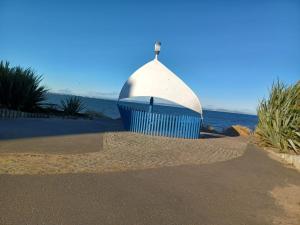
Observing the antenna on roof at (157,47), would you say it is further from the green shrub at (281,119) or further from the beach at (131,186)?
the beach at (131,186)

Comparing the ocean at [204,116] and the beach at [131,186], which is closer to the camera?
the beach at [131,186]

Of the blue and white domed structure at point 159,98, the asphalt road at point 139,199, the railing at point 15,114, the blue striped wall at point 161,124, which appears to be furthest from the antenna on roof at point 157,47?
the asphalt road at point 139,199

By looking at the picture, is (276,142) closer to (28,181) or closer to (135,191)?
(135,191)

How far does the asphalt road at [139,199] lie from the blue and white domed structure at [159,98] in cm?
710

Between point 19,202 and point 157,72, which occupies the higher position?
point 157,72

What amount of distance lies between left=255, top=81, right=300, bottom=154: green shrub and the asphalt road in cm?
493

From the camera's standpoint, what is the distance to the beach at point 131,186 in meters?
4.34

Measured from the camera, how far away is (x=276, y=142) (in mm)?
11961

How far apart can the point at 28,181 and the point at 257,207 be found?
359cm

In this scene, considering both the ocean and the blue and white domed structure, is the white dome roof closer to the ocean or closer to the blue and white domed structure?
the blue and white domed structure

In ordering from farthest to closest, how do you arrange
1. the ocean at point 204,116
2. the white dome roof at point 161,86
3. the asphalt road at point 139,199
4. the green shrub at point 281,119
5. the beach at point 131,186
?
the ocean at point 204,116 < the white dome roof at point 161,86 < the green shrub at point 281,119 < the beach at point 131,186 < the asphalt road at point 139,199

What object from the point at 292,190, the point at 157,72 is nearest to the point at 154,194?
the point at 292,190

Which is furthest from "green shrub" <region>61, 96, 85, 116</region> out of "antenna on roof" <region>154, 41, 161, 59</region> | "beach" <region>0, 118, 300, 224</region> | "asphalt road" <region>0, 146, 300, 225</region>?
"asphalt road" <region>0, 146, 300, 225</region>

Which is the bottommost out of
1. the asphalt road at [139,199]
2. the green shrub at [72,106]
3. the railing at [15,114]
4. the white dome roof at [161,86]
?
the asphalt road at [139,199]
